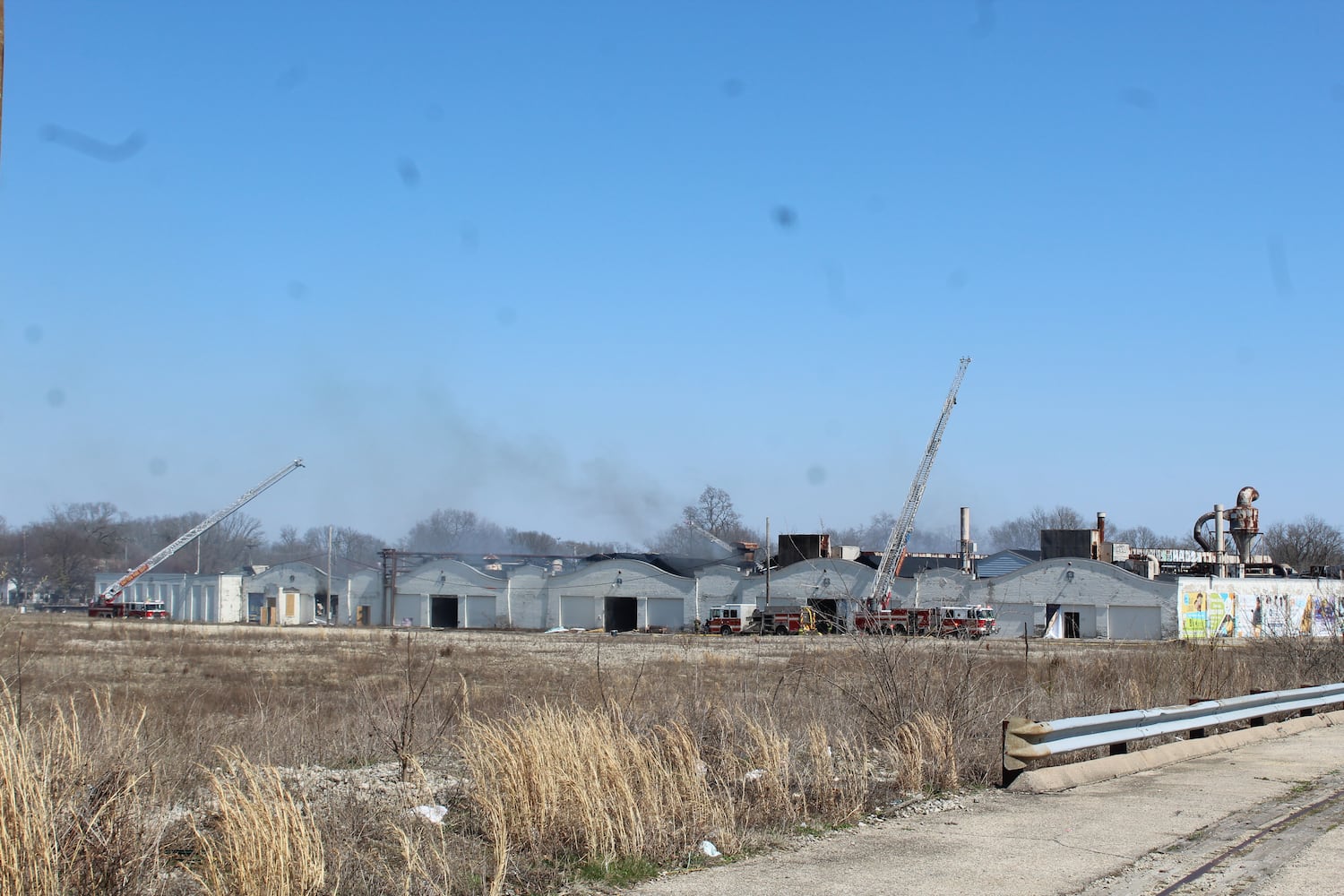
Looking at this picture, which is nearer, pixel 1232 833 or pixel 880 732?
pixel 1232 833

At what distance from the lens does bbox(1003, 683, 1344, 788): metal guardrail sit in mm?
11461

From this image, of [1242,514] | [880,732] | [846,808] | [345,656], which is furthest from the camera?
[1242,514]

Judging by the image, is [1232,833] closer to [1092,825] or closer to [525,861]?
[1092,825]

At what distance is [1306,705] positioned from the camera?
703 inches

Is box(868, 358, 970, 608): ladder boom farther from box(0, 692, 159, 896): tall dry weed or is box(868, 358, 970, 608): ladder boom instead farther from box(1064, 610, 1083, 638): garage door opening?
box(0, 692, 159, 896): tall dry weed

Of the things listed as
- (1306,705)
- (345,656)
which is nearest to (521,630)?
(345,656)

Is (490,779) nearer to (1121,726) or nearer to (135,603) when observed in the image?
(1121,726)

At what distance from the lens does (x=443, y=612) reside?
9275 centimetres

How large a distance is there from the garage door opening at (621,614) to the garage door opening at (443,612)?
47.8ft

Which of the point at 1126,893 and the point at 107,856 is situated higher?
the point at 107,856

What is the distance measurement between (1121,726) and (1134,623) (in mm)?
56149

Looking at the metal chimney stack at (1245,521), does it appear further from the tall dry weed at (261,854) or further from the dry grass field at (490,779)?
the tall dry weed at (261,854)

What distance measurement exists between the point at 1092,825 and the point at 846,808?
6.75ft

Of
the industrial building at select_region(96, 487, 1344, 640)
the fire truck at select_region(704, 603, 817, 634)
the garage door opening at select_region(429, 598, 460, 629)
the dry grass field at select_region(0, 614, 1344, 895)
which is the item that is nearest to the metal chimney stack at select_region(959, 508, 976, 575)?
the industrial building at select_region(96, 487, 1344, 640)
